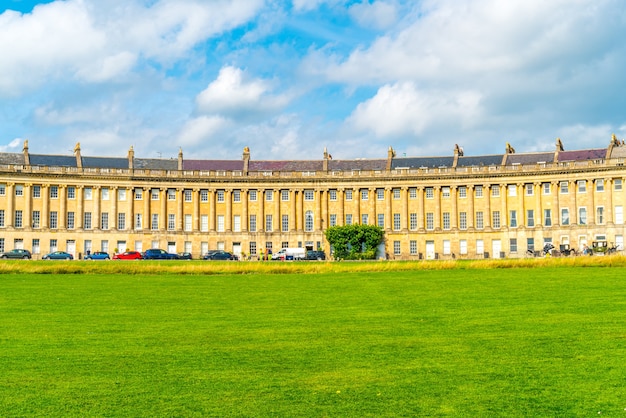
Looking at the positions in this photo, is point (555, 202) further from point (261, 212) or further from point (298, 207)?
point (261, 212)

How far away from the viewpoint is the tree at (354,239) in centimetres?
9025

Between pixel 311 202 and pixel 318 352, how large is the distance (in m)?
79.9

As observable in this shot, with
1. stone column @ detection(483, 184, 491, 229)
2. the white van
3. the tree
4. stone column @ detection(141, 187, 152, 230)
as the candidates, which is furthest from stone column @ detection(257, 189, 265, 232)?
stone column @ detection(483, 184, 491, 229)

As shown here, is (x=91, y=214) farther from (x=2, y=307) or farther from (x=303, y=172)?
(x=2, y=307)

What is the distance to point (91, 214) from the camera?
310ft

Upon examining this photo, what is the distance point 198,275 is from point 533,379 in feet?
99.1

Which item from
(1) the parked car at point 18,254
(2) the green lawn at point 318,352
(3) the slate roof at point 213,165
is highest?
(3) the slate roof at point 213,165

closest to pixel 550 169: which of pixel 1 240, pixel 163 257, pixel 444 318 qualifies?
pixel 163 257

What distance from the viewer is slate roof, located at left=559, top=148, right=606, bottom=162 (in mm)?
90250

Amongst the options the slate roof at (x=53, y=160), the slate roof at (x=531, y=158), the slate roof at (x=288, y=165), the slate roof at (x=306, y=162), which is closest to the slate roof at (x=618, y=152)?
the slate roof at (x=306, y=162)

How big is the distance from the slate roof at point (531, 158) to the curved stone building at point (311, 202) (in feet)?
0.41

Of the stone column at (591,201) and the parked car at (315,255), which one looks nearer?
the parked car at (315,255)

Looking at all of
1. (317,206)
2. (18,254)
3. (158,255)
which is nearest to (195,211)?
(158,255)

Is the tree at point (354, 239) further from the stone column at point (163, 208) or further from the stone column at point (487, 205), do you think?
the stone column at point (163, 208)
